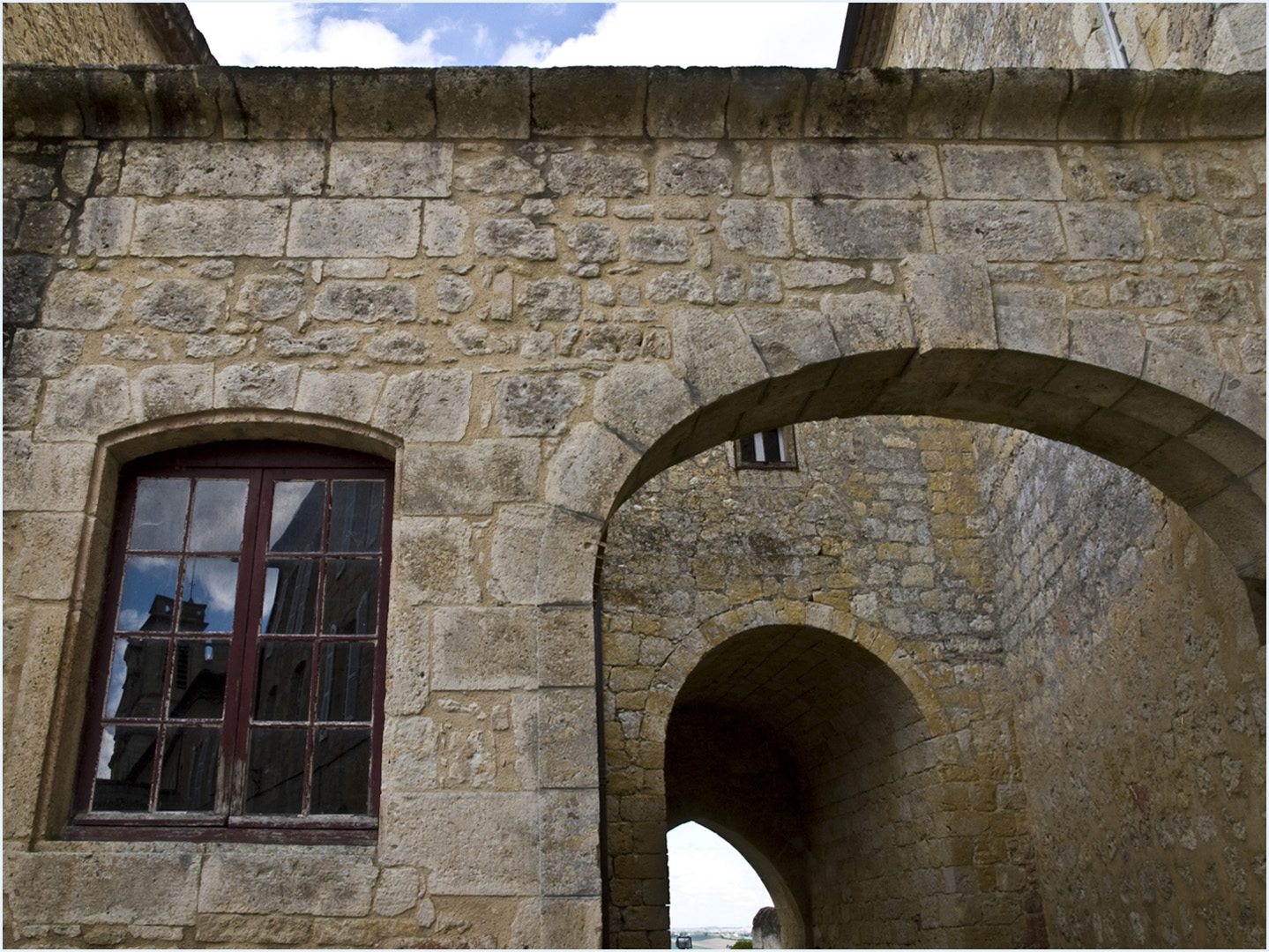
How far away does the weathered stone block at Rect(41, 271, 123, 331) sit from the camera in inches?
134

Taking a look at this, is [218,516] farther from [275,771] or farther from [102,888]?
[102,888]

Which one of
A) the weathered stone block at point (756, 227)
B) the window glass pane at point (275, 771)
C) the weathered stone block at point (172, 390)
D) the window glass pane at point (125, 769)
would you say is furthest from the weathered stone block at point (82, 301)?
the weathered stone block at point (756, 227)

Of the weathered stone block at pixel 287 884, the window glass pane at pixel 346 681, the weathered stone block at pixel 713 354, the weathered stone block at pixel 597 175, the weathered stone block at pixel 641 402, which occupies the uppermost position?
the weathered stone block at pixel 597 175

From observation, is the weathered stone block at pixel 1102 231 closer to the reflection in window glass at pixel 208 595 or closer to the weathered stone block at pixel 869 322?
the weathered stone block at pixel 869 322

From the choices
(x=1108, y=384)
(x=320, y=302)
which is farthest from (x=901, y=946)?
(x=320, y=302)

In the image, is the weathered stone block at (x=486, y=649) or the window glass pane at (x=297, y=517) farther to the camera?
the window glass pane at (x=297, y=517)

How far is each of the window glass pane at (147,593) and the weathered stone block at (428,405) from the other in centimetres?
84

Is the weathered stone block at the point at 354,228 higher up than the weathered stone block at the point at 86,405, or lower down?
higher up

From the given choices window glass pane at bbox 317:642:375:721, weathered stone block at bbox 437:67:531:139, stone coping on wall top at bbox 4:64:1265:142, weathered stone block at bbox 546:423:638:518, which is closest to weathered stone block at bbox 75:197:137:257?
stone coping on wall top at bbox 4:64:1265:142

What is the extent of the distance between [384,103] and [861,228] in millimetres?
1743

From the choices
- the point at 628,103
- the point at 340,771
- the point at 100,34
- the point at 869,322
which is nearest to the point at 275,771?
the point at 340,771

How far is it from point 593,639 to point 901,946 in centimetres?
518

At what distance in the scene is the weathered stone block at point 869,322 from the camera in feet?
11.3

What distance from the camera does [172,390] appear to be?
3.30 m
